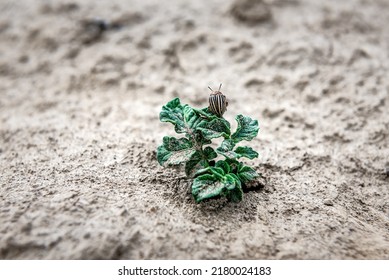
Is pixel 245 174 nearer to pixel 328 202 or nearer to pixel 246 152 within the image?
pixel 246 152

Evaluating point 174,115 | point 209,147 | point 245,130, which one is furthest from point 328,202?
point 174,115

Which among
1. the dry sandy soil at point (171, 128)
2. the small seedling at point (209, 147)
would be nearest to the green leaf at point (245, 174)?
the small seedling at point (209, 147)

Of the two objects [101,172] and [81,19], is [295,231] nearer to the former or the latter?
[101,172]

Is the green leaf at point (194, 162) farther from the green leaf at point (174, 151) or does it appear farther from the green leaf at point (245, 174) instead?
the green leaf at point (245, 174)

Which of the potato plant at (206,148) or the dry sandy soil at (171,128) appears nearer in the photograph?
the dry sandy soil at (171,128)

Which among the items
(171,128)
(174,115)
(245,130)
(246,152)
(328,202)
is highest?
(171,128)

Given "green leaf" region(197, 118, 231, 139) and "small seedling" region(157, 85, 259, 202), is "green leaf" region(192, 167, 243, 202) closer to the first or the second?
"small seedling" region(157, 85, 259, 202)

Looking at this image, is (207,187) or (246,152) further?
(246,152)
